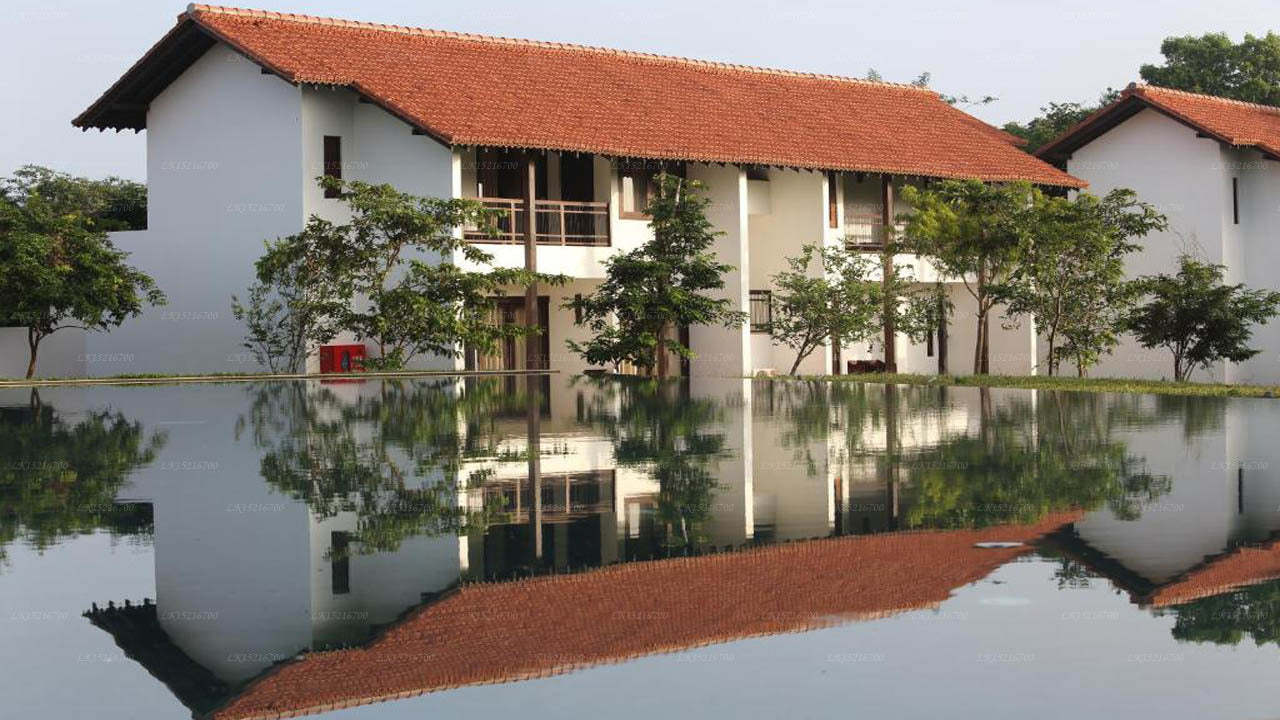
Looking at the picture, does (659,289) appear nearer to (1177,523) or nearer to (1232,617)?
(1177,523)

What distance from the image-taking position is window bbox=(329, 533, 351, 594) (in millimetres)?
8159

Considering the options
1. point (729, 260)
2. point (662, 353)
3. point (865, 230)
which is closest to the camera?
point (662, 353)

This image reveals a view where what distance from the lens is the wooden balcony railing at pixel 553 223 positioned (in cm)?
3216

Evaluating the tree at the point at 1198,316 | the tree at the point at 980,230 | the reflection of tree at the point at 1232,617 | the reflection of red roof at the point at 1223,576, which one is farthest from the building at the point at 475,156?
the reflection of tree at the point at 1232,617

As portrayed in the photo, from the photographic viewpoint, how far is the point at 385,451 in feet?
48.0

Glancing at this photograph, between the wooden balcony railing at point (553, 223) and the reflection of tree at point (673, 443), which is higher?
the wooden balcony railing at point (553, 223)

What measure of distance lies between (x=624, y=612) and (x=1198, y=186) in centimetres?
3591

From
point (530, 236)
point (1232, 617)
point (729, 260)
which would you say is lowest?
point (1232, 617)

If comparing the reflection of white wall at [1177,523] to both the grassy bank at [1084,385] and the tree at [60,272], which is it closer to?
the grassy bank at [1084,385]

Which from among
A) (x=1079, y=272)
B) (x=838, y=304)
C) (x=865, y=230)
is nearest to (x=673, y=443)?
(x=838, y=304)

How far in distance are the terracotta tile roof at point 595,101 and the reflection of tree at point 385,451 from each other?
7.88 m

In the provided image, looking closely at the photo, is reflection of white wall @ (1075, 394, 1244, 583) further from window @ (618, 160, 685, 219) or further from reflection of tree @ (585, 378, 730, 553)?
window @ (618, 160, 685, 219)

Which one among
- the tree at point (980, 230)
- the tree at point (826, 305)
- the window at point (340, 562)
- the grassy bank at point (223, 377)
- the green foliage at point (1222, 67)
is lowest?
the window at point (340, 562)

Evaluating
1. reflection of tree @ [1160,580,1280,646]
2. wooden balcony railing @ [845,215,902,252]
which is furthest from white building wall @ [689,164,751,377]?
reflection of tree @ [1160,580,1280,646]
